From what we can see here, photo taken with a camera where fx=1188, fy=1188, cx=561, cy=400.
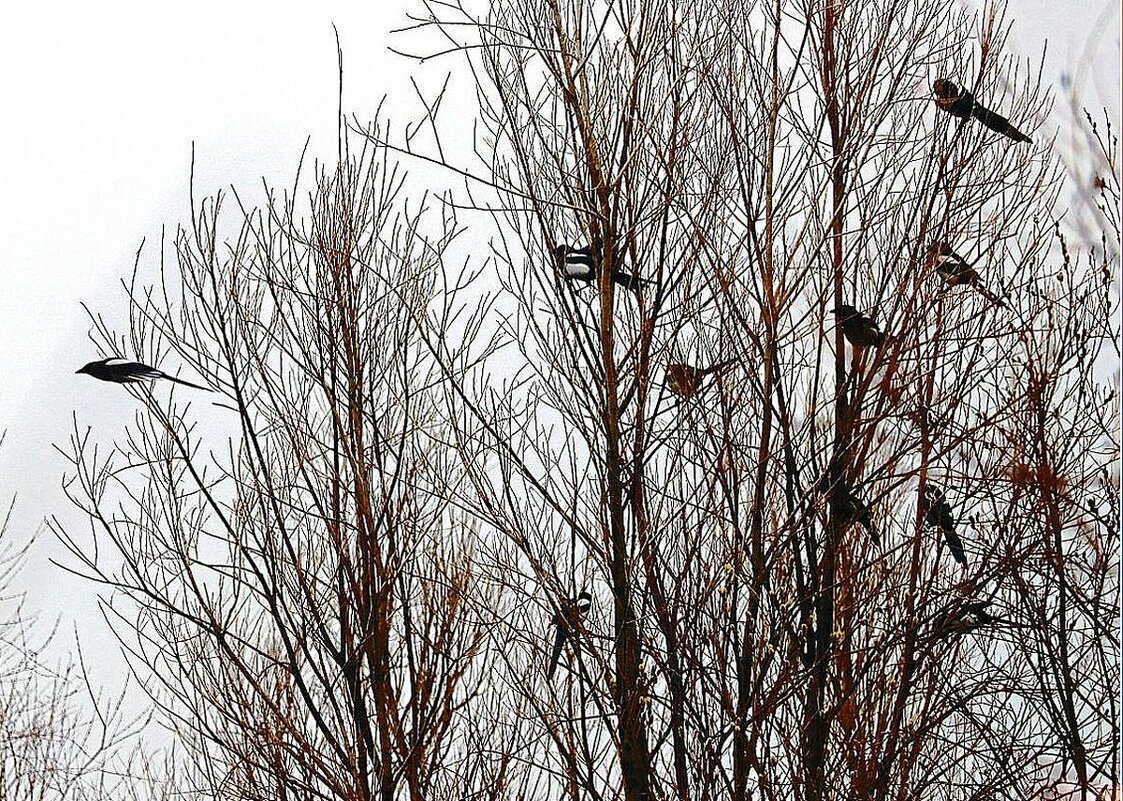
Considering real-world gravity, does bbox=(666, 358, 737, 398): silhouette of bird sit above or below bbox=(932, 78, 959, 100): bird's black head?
below

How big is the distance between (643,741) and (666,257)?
3.73 ft

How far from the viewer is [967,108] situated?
2.72 meters

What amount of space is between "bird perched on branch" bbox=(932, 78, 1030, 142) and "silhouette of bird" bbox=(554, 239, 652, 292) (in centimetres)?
80

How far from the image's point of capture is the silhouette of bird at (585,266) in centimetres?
278

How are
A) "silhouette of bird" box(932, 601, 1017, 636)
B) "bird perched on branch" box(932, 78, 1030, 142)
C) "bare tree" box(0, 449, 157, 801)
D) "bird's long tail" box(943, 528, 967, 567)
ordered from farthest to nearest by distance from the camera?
"bare tree" box(0, 449, 157, 801) < "bird's long tail" box(943, 528, 967, 567) < "bird perched on branch" box(932, 78, 1030, 142) < "silhouette of bird" box(932, 601, 1017, 636)

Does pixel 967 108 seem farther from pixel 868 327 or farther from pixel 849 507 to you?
pixel 849 507

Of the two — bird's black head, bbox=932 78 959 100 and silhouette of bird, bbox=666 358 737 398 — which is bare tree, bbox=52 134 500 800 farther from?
bird's black head, bbox=932 78 959 100

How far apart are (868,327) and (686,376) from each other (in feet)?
1.36

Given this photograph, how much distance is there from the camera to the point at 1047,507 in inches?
121

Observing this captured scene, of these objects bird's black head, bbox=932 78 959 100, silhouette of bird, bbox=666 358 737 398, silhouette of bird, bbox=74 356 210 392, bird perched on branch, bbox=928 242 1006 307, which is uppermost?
bird's black head, bbox=932 78 959 100

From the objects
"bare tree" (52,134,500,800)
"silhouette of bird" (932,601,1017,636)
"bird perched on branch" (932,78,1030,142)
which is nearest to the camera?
"silhouette of bird" (932,601,1017,636)

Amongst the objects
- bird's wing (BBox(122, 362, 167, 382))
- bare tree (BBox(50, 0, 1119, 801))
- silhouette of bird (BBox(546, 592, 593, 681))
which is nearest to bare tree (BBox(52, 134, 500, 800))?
bare tree (BBox(50, 0, 1119, 801))

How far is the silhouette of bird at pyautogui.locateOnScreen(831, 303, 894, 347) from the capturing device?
2.61 meters

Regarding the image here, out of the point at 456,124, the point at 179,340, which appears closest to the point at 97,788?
the point at 179,340
